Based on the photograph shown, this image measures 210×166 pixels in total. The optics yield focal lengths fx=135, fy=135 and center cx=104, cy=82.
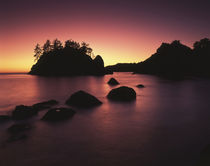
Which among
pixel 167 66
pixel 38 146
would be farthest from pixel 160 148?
pixel 167 66

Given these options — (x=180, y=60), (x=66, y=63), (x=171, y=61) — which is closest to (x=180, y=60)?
(x=180, y=60)

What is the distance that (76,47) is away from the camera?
342ft

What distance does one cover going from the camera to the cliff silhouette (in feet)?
279

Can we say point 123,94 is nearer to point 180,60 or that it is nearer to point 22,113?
point 22,113

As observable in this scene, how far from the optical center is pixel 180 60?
106m

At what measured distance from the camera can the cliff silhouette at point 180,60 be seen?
85.1m

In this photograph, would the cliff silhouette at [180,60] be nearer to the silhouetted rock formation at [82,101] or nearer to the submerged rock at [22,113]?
the silhouetted rock formation at [82,101]

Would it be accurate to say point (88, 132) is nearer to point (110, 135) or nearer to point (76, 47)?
point (110, 135)

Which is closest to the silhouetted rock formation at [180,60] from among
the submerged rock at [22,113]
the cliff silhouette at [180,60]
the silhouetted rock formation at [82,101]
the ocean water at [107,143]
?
the cliff silhouette at [180,60]

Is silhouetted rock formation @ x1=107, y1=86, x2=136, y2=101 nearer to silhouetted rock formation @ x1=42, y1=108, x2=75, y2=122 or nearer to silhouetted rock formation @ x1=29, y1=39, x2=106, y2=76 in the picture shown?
silhouetted rock formation @ x1=42, y1=108, x2=75, y2=122

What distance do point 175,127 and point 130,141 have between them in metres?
3.16

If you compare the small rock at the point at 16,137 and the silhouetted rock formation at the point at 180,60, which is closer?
the small rock at the point at 16,137

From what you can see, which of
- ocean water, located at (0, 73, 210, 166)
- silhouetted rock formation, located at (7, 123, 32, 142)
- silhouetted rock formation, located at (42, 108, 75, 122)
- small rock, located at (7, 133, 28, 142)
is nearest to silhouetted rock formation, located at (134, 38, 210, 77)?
ocean water, located at (0, 73, 210, 166)

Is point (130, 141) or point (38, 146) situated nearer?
point (38, 146)
